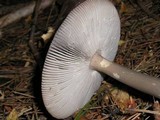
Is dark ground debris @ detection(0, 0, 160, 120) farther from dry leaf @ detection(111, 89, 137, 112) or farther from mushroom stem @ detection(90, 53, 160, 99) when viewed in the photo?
mushroom stem @ detection(90, 53, 160, 99)

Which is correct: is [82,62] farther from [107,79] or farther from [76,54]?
[107,79]

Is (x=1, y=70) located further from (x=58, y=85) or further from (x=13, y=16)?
(x=58, y=85)

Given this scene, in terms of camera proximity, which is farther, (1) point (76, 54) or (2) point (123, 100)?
(2) point (123, 100)

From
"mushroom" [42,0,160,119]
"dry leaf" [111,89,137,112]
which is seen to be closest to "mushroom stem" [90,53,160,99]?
"mushroom" [42,0,160,119]

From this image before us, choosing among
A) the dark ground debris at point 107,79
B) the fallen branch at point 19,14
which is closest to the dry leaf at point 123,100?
the dark ground debris at point 107,79

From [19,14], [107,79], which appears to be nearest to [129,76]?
[107,79]

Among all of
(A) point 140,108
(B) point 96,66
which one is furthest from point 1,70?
(A) point 140,108

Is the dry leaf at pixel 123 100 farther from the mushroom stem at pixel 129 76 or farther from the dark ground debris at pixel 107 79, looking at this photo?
the mushroom stem at pixel 129 76

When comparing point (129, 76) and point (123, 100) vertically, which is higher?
point (129, 76)
